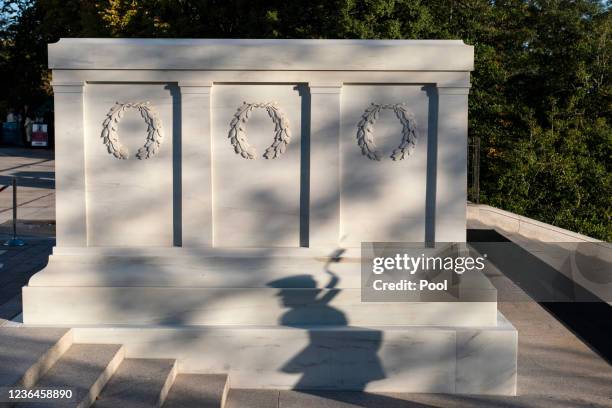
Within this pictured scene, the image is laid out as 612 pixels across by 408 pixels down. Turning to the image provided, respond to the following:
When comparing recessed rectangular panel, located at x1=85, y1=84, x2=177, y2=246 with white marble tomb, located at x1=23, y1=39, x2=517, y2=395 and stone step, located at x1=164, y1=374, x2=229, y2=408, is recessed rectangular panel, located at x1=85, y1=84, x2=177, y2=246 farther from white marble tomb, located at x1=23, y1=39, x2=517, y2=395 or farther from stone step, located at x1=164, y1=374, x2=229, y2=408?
stone step, located at x1=164, y1=374, x2=229, y2=408

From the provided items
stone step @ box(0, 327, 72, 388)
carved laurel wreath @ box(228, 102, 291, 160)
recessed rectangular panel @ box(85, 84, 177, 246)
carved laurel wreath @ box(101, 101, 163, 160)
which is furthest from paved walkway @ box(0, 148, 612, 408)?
carved laurel wreath @ box(228, 102, 291, 160)

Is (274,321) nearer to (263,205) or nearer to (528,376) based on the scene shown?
(263,205)

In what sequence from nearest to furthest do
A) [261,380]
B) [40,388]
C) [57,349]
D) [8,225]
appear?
1. [40,388]
2. [57,349]
3. [261,380]
4. [8,225]

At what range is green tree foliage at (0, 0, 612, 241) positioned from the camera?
55.3ft

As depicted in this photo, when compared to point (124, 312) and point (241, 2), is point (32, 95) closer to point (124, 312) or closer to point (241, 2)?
point (241, 2)

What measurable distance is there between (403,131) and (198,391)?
9.38ft

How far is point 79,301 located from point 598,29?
16778 mm

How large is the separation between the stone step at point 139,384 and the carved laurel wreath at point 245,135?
6.42 feet

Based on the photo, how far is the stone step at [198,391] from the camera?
18.0 ft

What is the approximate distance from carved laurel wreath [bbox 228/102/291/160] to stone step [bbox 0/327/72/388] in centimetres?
217

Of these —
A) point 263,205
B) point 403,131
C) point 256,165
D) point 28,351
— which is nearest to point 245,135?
point 256,165

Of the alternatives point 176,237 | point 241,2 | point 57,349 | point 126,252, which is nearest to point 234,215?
point 176,237

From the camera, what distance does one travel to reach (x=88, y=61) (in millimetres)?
6234

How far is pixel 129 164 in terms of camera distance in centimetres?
643
